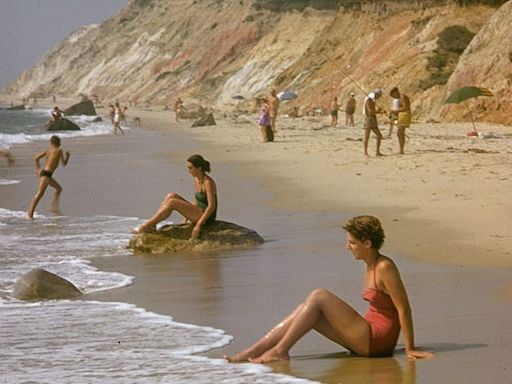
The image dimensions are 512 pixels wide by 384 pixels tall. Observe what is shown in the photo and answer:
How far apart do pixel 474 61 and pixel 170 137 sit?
11.0 meters

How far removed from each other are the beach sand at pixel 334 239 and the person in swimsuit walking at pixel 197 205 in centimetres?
61

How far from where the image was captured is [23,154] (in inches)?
1364

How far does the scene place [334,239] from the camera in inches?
518

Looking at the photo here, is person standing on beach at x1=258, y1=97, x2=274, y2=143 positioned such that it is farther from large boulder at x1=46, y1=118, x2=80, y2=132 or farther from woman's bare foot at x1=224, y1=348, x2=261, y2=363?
woman's bare foot at x1=224, y1=348, x2=261, y2=363

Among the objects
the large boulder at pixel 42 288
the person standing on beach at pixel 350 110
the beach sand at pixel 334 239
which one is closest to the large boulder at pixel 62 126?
the person standing on beach at pixel 350 110

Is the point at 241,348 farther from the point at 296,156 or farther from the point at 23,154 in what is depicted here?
the point at 23,154

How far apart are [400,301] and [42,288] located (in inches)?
153

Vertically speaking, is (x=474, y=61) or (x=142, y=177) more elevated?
(x=474, y=61)

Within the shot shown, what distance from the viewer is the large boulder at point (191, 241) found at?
12711mm

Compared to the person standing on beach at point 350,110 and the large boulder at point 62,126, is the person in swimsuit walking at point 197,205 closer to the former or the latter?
the person standing on beach at point 350,110

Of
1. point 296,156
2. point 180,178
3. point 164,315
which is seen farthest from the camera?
point 296,156

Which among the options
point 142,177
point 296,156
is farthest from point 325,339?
point 296,156

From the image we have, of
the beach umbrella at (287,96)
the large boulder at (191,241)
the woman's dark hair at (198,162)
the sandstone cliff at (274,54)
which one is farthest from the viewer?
the beach umbrella at (287,96)

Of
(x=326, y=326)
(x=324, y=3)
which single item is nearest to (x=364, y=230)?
(x=326, y=326)
